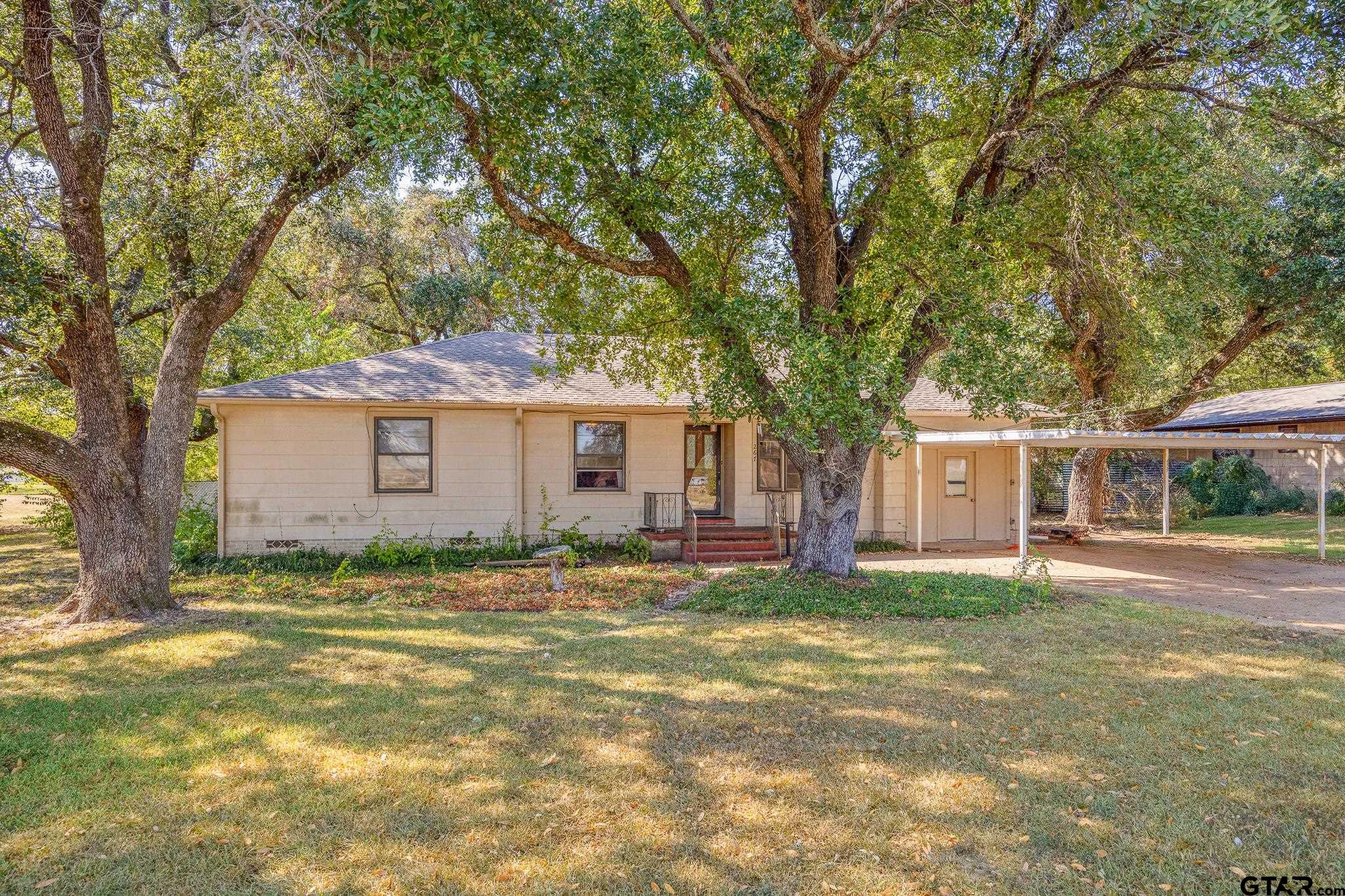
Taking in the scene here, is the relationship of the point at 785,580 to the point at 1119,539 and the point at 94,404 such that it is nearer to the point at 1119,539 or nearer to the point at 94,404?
the point at 94,404

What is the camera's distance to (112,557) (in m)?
7.78

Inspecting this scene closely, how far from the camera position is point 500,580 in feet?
34.6

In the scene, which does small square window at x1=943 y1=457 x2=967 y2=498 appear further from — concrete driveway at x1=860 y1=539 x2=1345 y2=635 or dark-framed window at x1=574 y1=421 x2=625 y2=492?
dark-framed window at x1=574 y1=421 x2=625 y2=492

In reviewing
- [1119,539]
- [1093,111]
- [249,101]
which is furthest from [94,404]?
[1119,539]

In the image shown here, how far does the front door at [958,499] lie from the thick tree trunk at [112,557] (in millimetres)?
13266

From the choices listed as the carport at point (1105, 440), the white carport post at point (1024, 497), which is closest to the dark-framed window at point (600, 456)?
the carport at point (1105, 440)

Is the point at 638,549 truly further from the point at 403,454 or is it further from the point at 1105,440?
the point at 1105,440

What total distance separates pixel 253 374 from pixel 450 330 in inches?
276

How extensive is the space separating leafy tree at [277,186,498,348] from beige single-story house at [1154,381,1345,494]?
1920 centimetres

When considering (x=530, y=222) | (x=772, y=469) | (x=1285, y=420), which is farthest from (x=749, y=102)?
(x=1285, y=420)

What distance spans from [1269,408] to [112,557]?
27.0 m

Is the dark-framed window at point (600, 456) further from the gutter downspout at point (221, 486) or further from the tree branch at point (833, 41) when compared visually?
the tree branch at point (833, 41)

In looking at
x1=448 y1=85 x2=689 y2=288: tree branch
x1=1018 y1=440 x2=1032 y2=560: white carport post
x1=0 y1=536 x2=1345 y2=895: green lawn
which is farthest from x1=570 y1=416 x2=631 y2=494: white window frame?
x1=1018 y1=440 x2=1032 y2=560: white carport post

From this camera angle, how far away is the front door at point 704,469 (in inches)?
559
